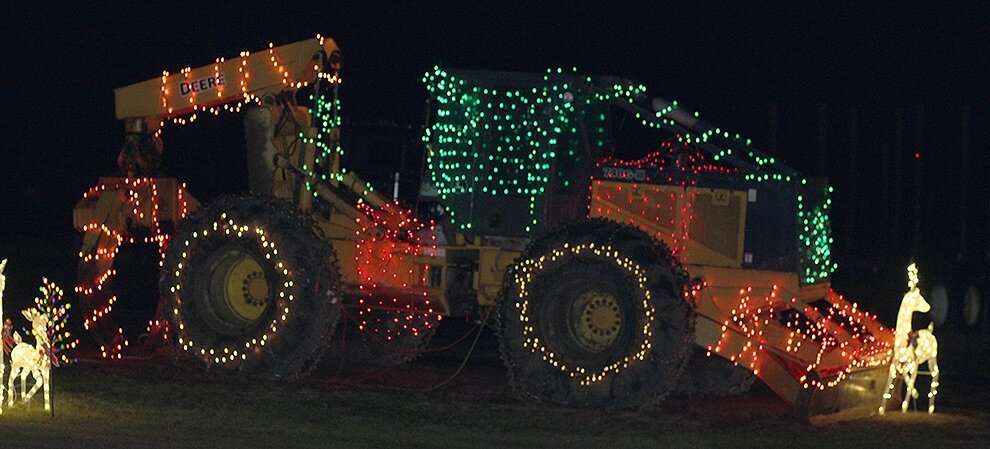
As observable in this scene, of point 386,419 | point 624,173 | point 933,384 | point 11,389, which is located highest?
point 624,173

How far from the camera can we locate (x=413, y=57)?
35500 mm

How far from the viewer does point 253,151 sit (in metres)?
16.4

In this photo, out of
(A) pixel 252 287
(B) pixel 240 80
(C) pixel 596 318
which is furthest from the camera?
(B) pixel 240 80

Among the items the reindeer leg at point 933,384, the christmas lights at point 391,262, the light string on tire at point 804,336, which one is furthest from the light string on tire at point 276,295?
the reindeer leg at point 933,384

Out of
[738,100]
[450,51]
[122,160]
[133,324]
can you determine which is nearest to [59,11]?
[450,51]

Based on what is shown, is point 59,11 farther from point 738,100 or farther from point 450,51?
point 738,100

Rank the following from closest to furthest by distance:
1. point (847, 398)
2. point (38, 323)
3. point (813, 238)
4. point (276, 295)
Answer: point (38, 323) < point (847, 398) < point (813, 238) < point (276, 295)

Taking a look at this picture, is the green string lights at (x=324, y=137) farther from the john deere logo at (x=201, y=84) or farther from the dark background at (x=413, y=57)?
the dark background at (x=413, y=57)

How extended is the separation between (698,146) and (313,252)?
3485mm

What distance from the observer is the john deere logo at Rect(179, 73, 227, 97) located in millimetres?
16284

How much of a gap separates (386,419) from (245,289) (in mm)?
3352

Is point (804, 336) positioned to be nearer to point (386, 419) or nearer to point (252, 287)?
point (386, 419)

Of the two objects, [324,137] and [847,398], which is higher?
[324,137]

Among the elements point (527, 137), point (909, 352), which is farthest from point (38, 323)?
point (909, 352)
